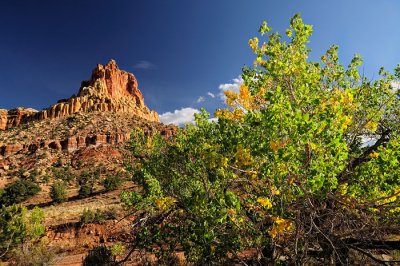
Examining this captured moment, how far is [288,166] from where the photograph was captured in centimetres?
520

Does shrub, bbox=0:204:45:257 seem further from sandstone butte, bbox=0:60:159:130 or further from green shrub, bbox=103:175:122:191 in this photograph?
sandstone butte, bbox=0:60:159:130

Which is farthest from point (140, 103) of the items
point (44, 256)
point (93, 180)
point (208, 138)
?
point (208, 138)

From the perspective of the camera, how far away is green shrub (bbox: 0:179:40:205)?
147ft

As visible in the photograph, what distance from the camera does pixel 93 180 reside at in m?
61.1

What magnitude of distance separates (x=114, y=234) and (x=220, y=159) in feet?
78.5

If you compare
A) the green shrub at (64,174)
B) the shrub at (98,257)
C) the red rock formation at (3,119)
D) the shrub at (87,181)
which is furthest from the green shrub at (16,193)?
the red rock formation at (3,119)

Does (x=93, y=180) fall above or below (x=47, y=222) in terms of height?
above

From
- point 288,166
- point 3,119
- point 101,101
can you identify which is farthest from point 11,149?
point 288,166

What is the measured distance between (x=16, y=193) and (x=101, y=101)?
9586 cm

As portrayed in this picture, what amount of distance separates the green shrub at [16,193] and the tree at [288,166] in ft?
146

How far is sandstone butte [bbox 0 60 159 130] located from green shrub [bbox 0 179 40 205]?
84.3 m

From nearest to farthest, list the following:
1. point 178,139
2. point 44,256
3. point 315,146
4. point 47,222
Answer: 1. point 315,146
2. point 178,139
3. point 44,256
4. point 47,222

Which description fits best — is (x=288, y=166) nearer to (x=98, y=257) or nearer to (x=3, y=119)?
(x=98, y=257)

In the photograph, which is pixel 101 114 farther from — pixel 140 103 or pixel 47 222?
pixel 47 222
